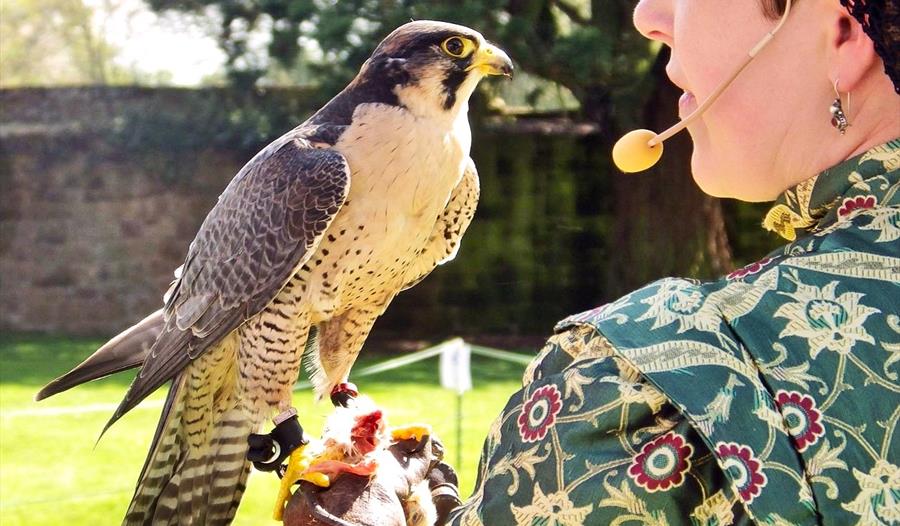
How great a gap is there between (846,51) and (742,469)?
344mm

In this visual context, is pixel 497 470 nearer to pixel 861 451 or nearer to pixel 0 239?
pixel 861 451

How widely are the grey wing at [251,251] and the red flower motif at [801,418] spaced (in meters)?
1.47

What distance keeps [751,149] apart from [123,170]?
30.9 feet

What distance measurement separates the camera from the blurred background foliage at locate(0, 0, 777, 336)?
7.36 metres

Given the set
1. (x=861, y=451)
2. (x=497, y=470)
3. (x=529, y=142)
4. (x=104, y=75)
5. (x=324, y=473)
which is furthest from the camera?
(x=104, y=75)

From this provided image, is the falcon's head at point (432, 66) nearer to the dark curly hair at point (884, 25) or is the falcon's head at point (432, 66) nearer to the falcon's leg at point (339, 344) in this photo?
the falcon's leg at point (339, 344)

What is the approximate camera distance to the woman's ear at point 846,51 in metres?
0.82

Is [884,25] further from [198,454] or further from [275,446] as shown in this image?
[198,454]

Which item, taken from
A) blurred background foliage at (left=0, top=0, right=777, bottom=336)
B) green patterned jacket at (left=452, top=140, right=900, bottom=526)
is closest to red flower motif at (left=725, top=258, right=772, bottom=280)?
green patterned jacket at (left=452, top=140, right=900, bottom=526)

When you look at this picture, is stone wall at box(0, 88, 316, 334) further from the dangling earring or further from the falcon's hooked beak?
the dangling earring

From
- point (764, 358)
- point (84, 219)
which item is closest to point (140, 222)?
point (84, 219)

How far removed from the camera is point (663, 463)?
30.0 inches

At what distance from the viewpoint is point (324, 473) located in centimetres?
157

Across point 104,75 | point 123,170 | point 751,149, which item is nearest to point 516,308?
point 123,170
